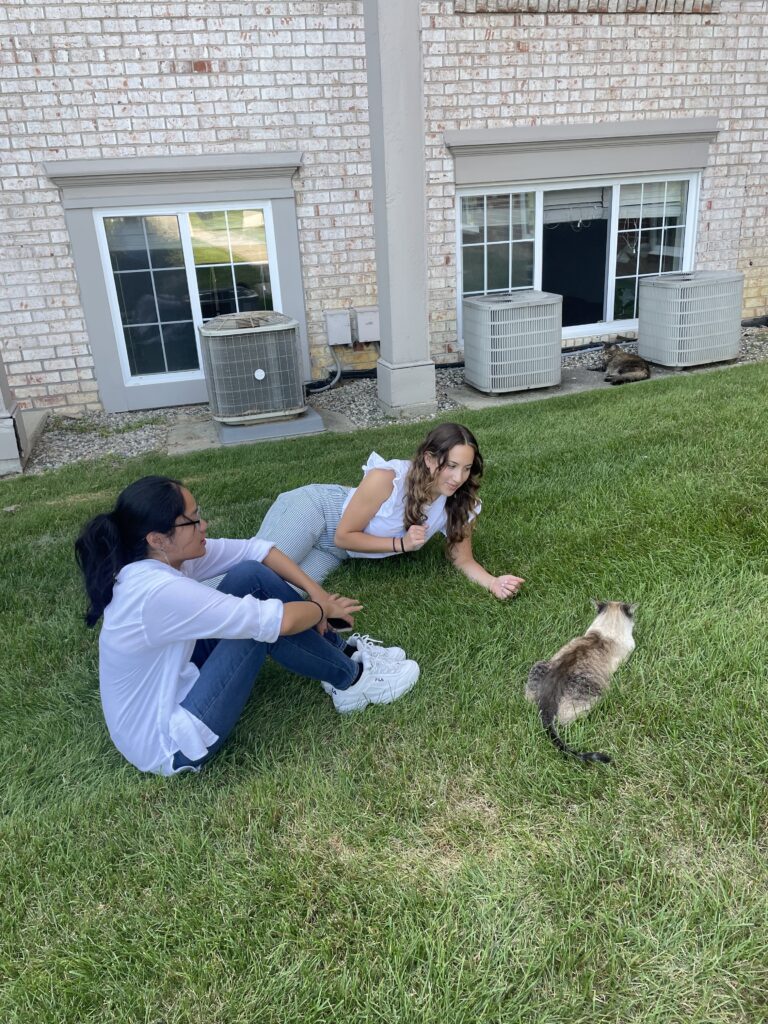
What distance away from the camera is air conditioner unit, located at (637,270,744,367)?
26.7ft

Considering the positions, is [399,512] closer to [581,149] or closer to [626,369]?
[626,369]

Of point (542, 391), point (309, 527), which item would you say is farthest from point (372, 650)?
point (542, 391)

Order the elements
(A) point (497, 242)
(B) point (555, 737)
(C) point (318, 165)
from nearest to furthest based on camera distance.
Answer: (B) point (555, 737) → (C) point (318, 165) → (A) point (497, 242)

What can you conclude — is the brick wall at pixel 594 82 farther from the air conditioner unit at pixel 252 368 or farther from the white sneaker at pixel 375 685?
the white sneaker at pixel 375 685

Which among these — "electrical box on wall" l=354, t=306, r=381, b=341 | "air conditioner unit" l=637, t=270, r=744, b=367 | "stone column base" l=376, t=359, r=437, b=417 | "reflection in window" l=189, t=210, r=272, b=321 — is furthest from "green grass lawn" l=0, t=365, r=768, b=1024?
"reflection in window" l=189, t=210, r=272, b=321

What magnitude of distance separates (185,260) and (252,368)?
7.01 feet

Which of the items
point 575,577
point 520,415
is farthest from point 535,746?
point 520,415

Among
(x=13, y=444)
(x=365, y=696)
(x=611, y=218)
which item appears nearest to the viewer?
(x=365, y=696)

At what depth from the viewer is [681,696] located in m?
2.73

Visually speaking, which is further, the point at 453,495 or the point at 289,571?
the point at 453,495

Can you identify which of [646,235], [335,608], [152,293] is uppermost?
[646,235]

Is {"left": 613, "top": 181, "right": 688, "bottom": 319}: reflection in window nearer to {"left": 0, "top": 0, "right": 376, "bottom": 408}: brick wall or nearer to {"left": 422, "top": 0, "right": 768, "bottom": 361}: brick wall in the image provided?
{"left": 422, "top": 0, "right": 768, "bottom": 361}: brick wall

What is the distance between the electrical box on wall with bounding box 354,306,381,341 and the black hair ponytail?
661 cm

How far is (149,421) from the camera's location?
819 cm
